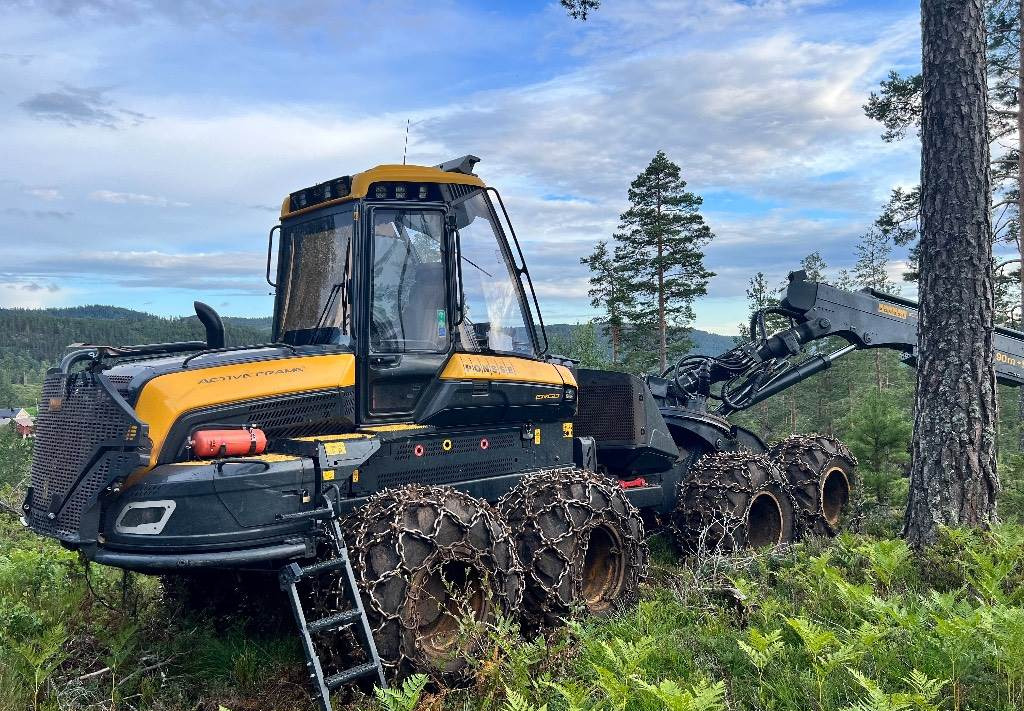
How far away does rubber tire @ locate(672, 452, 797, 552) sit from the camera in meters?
8.84

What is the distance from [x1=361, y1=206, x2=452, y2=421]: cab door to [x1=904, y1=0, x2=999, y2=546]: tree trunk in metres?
4.32

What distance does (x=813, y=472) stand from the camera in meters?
9.85

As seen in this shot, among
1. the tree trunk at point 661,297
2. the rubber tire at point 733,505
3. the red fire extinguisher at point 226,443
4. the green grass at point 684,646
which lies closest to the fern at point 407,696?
the green grass at point 684,646

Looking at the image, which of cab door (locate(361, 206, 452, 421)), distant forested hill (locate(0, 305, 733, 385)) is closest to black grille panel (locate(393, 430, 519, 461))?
cab door (locate(361, 206, 452, 421))

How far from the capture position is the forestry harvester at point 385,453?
5277 millimetres

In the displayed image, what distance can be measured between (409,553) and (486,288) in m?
2.63

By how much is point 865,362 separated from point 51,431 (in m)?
41.0

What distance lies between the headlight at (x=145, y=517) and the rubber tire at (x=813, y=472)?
7.11m

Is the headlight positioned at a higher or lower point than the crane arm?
lower

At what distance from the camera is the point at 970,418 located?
7.07 m

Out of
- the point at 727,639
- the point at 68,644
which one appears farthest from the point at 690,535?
the point at 68,644

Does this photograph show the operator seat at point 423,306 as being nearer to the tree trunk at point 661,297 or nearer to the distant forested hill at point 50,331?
the tree trunk at point 661,297

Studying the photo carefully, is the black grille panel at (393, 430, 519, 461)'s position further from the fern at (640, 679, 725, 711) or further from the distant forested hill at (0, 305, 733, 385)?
the distant forested hill at (0, 305, 733, 385)

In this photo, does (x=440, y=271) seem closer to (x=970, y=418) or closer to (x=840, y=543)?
(x=840, y=543)
